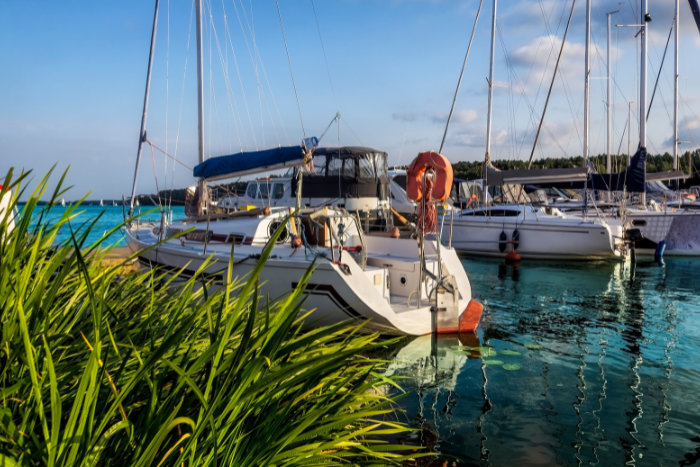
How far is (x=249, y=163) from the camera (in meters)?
10.8

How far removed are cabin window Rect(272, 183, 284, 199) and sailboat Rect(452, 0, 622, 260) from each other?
7.16 meters

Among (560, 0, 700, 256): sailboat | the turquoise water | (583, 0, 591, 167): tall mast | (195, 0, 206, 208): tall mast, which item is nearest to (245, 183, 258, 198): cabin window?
the turquoise water

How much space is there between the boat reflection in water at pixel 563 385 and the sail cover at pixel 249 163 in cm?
452

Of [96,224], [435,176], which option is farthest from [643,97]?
[96,224]

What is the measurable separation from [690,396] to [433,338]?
348cm

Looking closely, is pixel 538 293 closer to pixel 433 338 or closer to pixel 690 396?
pixel 433 338

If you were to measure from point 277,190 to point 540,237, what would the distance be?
10.2 meters

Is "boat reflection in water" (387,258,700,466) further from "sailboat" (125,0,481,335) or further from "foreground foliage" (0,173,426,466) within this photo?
"foreground foliage" (0,173,426,466)

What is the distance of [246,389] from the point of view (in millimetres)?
1837

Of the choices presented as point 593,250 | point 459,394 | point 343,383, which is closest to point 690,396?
point 459,394

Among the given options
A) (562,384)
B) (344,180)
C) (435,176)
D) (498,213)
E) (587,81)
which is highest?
(587,81)

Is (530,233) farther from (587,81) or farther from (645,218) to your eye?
(587,81)

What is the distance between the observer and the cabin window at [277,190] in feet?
64.5

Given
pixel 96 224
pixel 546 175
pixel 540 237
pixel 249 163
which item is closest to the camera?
pixel 249 163
